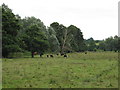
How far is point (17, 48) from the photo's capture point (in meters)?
46.9

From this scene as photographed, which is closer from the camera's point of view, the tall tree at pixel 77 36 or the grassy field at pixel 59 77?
the grassy field at pixel 59 77

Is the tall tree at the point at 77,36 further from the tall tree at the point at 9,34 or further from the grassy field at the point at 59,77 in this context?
the grassy field at the point at 59,77

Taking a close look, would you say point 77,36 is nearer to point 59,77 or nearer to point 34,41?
point 34,41

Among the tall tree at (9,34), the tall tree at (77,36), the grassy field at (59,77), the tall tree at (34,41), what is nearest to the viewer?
the grassy field at (59,77)

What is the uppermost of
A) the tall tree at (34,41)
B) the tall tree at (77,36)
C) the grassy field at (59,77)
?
the tall tree at (77,36)

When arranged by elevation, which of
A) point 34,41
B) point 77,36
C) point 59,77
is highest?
point 77,36

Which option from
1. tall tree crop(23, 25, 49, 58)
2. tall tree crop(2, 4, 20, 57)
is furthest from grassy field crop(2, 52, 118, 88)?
tall tree crop(23, 25, 49, 58)

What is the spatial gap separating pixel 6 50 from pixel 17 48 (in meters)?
2.46

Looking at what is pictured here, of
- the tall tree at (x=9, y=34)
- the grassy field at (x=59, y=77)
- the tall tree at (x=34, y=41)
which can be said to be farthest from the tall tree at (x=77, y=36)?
the grassy field at (x=59, y=77)

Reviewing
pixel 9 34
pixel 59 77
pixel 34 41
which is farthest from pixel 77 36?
pixel 59 77

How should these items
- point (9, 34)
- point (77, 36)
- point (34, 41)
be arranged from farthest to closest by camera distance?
point (77, 36) → point (34, 41) → point (9, 34)

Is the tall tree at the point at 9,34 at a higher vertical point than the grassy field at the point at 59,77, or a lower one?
higher

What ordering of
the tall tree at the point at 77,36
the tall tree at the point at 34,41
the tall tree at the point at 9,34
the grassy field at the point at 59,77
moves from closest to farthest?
the grassy field at the point at 59,77 → the tall tree at the point at 9,34 → the tall tree at the point at 34,41 → the tall tree at the point at 77,36

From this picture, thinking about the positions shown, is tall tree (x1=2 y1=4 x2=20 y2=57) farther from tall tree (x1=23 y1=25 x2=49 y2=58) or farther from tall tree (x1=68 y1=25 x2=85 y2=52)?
tall tree (x1=68 y1=25 x2=85 y2=52)
